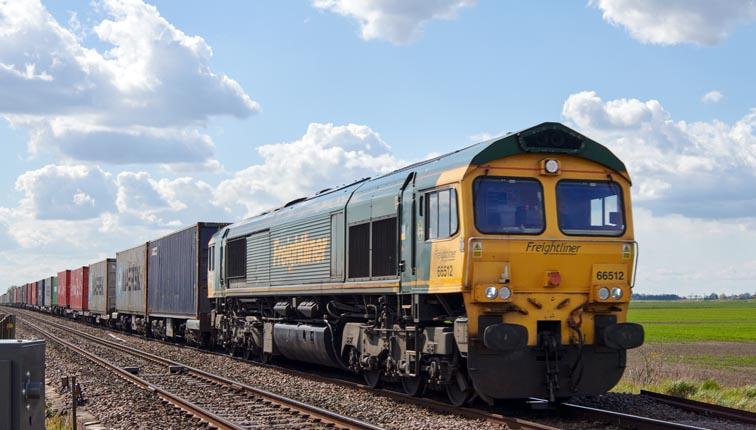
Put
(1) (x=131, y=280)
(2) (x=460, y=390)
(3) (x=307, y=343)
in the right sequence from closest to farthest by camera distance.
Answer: (2) (x=460, y=390), (3) (x=307, y=343), (1) (x=131, y=280)

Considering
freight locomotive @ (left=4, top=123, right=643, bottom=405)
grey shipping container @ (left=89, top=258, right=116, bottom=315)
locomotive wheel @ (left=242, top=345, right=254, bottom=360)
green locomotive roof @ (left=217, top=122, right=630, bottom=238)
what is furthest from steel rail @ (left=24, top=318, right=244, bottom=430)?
grey shipping container @ (left=89, top=258, right=116, bottom=315)

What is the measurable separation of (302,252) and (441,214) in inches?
255

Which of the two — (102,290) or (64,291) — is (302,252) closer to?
(102,290)

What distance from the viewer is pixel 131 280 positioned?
39.0m

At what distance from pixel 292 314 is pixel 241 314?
4.39 meters

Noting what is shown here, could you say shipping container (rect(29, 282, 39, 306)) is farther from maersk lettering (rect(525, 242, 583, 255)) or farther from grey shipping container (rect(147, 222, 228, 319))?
maersk lettering (rect(525, 242, 583, 255))

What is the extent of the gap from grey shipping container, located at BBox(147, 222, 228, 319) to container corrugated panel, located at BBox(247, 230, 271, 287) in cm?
573

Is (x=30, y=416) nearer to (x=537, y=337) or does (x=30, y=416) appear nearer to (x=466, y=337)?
(x=466, y=337)

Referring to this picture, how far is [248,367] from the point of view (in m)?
20.3

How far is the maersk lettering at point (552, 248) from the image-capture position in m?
11.6

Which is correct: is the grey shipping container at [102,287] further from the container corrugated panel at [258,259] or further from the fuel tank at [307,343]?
the fuel tank at [307,343]

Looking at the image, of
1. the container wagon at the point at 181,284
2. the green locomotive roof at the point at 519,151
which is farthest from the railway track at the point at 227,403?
the container wagon at the point at 181,284

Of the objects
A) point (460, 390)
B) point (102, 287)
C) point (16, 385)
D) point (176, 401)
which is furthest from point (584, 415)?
point (102, 287)

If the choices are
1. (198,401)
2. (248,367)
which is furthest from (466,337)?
(248,367)
